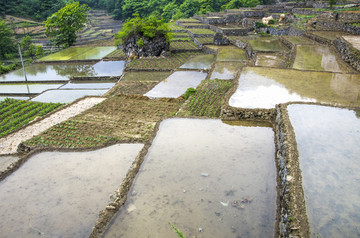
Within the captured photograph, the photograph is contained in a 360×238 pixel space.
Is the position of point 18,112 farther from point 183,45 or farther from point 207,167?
point 183,45

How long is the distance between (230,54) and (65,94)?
16.4 meters

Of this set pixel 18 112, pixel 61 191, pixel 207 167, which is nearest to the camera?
pixel 207 167

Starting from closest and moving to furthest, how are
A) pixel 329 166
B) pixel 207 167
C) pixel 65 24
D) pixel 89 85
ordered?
1. pixel 329 166
2. pixel 207 167
3. pixel 89 85
4. pixel 65 24

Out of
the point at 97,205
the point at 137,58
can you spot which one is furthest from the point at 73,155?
the point at 137,58

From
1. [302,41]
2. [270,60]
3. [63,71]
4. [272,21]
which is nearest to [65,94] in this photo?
[63,71]

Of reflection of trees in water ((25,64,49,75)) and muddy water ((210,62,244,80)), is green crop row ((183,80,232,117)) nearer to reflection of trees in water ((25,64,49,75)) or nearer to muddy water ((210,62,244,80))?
muddy water ((210,62,244,80))

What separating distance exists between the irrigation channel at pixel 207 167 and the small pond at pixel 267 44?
8.90 metres

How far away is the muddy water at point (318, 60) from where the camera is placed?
1541 cm

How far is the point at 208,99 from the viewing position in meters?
14.4

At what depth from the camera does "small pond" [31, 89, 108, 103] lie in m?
19.3

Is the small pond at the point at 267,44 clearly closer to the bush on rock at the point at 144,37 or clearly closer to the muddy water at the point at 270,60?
the muddy water at the point at 270,60

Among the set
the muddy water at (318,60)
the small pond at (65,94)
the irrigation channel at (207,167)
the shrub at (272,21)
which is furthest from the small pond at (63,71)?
the shrub at (272,21)

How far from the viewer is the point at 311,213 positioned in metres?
5.20

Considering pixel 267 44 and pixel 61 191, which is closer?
pixel 61 191
